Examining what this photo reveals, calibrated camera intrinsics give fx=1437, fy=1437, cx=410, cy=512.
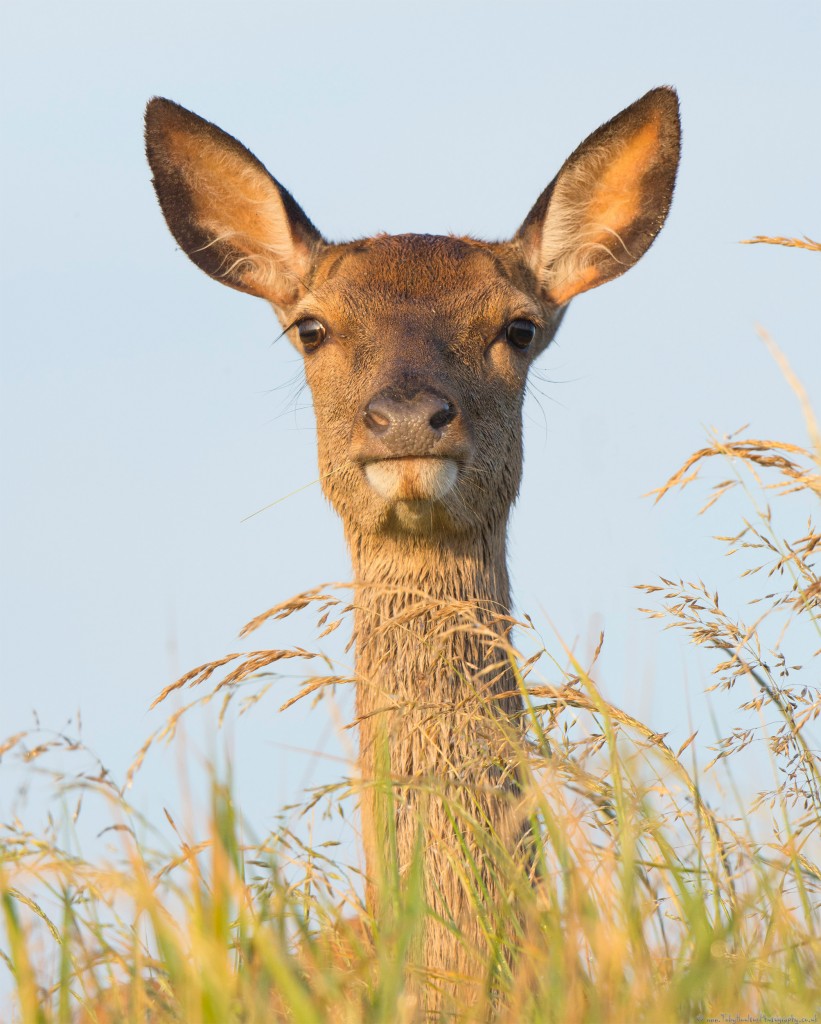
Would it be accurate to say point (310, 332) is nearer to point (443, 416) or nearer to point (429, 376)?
point (429, 376)

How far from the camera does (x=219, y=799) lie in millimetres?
2236

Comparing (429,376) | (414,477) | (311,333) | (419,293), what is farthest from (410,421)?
(311,333)

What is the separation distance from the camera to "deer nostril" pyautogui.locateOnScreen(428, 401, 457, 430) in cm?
434

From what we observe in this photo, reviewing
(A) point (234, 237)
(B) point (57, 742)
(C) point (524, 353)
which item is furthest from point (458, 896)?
(A) point (234, 237)

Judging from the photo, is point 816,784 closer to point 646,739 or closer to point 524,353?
point 646,739

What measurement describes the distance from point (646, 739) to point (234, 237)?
11.4 feet

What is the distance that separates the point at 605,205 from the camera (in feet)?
19.2

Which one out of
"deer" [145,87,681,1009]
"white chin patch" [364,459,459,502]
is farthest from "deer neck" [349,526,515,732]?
"white chin patch" [364,459,459,502]

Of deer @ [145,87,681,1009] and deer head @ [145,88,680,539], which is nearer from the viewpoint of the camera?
deer @ [145,87,681,1009]

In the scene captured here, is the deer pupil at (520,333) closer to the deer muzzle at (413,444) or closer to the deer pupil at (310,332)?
the deer pupil at (310,332)

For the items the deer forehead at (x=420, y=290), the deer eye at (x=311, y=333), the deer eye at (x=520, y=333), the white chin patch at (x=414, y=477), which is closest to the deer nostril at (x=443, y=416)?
the white chin patch at (x=414, y=477)

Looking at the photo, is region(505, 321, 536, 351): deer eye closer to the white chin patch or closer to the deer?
the deer

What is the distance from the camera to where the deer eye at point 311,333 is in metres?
5.27

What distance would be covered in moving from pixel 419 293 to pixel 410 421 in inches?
38.5
